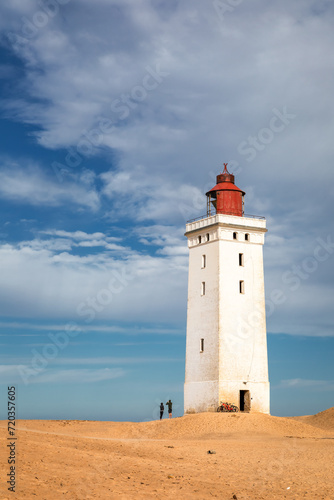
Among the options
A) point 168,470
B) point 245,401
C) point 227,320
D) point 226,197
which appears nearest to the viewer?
point 168,470

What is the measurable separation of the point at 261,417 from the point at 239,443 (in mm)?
9643

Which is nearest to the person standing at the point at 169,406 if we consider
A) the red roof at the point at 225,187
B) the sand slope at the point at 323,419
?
the sand slope at the point at 323,419

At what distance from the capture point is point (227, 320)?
139 ft

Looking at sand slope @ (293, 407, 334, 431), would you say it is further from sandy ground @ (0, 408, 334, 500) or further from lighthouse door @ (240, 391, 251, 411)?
sandy ground @ (0, 408, 334, 500)

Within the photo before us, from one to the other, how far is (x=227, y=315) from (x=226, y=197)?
9714 mm

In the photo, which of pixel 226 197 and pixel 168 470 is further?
pixel 226 197

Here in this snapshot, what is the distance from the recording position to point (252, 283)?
146ft

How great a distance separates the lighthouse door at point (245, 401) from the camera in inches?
1663

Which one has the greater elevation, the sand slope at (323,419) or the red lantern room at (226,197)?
the red lantern room at (226,197)

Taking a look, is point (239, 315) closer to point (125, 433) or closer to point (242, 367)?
point (242, 367)

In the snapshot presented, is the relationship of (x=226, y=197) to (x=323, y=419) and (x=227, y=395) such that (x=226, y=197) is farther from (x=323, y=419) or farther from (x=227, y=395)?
(x=323, y=419)

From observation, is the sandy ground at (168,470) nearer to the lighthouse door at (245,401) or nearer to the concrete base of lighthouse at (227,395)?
the concrete base of lighthouse at (227,395)

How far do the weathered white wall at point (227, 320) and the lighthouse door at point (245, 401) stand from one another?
407 millimetres

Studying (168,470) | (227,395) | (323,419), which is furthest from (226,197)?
(168,470)
